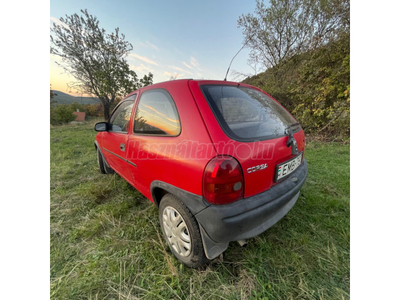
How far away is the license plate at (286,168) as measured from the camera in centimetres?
143

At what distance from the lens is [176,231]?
4.93 feet

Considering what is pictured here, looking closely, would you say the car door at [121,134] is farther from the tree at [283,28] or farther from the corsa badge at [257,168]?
the tree at [283,28]

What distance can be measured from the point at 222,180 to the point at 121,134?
66.5 inches

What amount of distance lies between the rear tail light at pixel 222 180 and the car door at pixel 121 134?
1349mm

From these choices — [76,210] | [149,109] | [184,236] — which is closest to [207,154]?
[184,236]

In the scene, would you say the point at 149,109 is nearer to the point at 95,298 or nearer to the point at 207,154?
the point at 207,154

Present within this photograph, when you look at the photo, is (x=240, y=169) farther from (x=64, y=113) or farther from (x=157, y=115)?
(x=64, y=113)

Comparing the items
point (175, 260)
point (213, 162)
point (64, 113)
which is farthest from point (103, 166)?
point (64, 113)

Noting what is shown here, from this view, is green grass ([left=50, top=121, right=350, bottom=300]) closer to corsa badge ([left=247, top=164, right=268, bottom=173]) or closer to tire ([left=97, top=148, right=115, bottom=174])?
tire ([left=97, top=148, right=115, bottom=174])

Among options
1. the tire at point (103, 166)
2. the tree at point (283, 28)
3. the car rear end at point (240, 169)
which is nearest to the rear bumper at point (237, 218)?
the car rear end at point (240, 169)

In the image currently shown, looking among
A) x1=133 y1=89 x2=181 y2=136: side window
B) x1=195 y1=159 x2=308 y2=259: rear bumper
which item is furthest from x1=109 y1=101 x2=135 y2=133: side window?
x1=195 y1=159 x2=308 y2=259: rear bumper

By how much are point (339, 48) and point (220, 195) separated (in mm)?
7162

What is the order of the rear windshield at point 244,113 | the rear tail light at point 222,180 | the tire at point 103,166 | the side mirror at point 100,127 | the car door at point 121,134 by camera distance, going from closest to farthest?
the rear tail light at point 222,180
the rear windshield at point 244,113
the car door at point 121,134
the side mirror at point 100,127
the tire at point 103,166

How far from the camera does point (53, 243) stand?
184 centimetres
